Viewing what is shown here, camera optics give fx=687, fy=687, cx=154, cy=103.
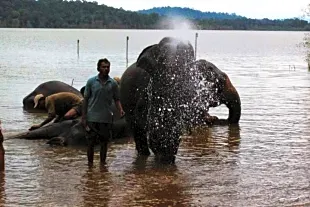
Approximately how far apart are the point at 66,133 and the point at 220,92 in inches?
209

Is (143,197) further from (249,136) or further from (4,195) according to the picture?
(249,136)

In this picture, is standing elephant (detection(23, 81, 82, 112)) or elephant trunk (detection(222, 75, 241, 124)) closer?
elephant trunk (detection(222, 75, 241, 124))

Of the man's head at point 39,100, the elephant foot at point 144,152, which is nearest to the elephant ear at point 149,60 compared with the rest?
the elephant foot at point 144,152

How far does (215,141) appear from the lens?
1445 cm

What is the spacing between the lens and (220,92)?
17844mm

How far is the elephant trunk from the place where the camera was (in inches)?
683

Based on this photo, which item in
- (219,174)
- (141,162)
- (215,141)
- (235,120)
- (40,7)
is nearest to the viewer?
(219,174)

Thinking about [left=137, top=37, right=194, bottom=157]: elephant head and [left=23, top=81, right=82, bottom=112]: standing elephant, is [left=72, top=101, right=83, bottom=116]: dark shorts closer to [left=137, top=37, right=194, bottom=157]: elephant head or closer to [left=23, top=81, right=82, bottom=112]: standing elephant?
[left=137, top=37, right=194, bottom=157]: elephant head

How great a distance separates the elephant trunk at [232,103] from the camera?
1736 cm

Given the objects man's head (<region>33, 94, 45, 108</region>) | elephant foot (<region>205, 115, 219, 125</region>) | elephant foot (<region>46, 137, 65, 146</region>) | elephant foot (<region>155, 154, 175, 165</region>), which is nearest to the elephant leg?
elephant foot (<region>155, 154, 175, 165</region>)

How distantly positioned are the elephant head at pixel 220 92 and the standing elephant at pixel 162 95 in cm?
515

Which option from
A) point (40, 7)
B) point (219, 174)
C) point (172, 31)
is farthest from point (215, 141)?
point (40, 7)

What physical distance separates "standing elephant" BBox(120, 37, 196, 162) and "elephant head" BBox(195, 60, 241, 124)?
16.9ft

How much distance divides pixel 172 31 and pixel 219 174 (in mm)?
3592
